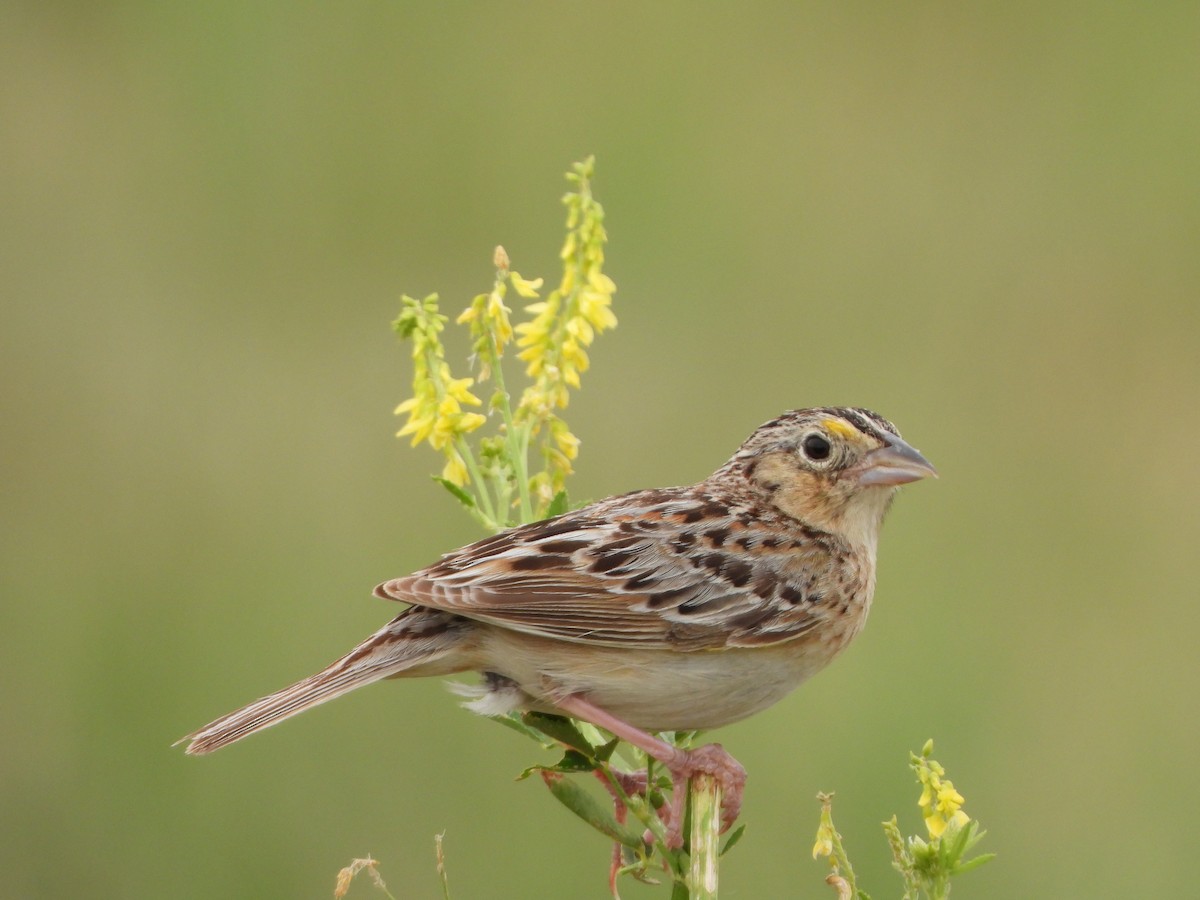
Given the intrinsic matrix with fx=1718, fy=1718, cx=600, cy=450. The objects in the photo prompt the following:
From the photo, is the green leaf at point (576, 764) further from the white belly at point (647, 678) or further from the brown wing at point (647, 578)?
the brown wing at point (647, 578)

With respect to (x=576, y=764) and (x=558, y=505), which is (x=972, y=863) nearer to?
(x=576, y=764)

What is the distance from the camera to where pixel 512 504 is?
393 centimetres

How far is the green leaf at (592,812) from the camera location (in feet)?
10.6

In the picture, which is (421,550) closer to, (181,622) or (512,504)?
(181,622)

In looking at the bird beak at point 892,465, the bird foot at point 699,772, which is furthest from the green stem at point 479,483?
the bird beak at point 892,465

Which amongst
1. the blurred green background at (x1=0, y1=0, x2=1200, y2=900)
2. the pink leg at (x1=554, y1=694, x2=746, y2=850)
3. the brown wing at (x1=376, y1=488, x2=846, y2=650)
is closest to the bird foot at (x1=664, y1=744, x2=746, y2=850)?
the pink leg at (x1=554, y1=694, x2=746, y2=850)

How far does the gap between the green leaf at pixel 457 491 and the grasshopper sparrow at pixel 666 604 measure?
0.74 ft

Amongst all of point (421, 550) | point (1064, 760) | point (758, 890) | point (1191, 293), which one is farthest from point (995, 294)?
point (758, 890)

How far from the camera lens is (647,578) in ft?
14.3

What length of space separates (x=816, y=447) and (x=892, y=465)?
0.75 feet

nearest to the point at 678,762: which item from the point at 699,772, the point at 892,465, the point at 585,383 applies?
the point at 699,772

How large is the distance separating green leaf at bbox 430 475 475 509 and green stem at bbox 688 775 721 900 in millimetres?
790

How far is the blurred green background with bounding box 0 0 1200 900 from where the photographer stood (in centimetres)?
735

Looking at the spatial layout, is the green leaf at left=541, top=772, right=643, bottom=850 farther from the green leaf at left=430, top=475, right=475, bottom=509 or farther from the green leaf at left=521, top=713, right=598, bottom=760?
the green leaf at left=430, top=475, right=475, bottom=509
